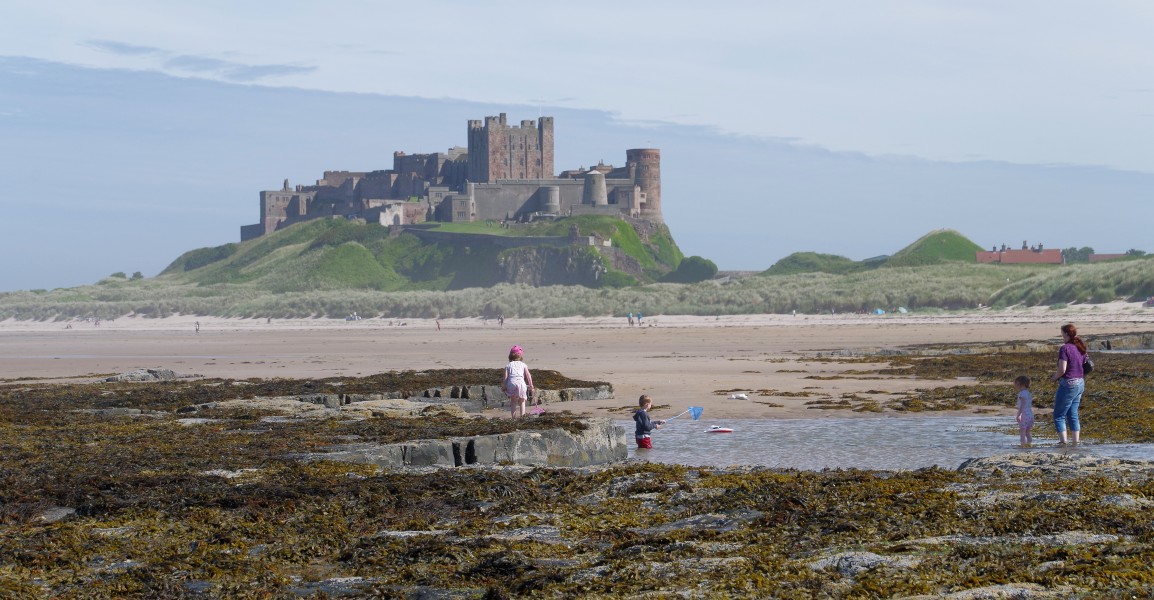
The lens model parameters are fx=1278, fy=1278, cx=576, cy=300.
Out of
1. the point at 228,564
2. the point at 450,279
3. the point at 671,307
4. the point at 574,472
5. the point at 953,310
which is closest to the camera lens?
the point at 228,564

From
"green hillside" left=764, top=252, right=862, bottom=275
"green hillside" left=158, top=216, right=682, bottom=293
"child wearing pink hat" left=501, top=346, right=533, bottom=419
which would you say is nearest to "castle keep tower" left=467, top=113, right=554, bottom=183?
"green hillside" left=158, top=216, right=682, bottom=293

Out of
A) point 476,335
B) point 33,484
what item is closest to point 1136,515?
point 33,484

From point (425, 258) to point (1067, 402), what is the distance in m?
92.8

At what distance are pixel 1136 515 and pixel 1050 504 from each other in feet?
1.72

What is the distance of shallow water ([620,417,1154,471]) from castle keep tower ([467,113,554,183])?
97.1m

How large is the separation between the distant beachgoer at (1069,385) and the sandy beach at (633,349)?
4.43 meters

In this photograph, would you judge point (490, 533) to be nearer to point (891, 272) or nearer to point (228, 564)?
point (228, 564)

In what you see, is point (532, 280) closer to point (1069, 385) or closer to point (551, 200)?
point (551, 200)

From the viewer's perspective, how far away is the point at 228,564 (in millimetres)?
7113

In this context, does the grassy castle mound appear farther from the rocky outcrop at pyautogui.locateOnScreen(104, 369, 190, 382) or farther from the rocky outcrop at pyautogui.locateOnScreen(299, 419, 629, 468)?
the rocky outcrop at pyautogui.locateOnScreen(299, 419, 629, 468)

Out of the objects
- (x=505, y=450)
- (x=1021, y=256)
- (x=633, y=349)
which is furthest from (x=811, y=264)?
(x=505, y=450)

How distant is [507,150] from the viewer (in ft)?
369

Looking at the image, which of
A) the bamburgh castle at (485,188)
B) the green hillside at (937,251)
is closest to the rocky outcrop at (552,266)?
the bamburgh castle at (485,188)

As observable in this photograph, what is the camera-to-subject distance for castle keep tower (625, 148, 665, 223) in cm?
11012
